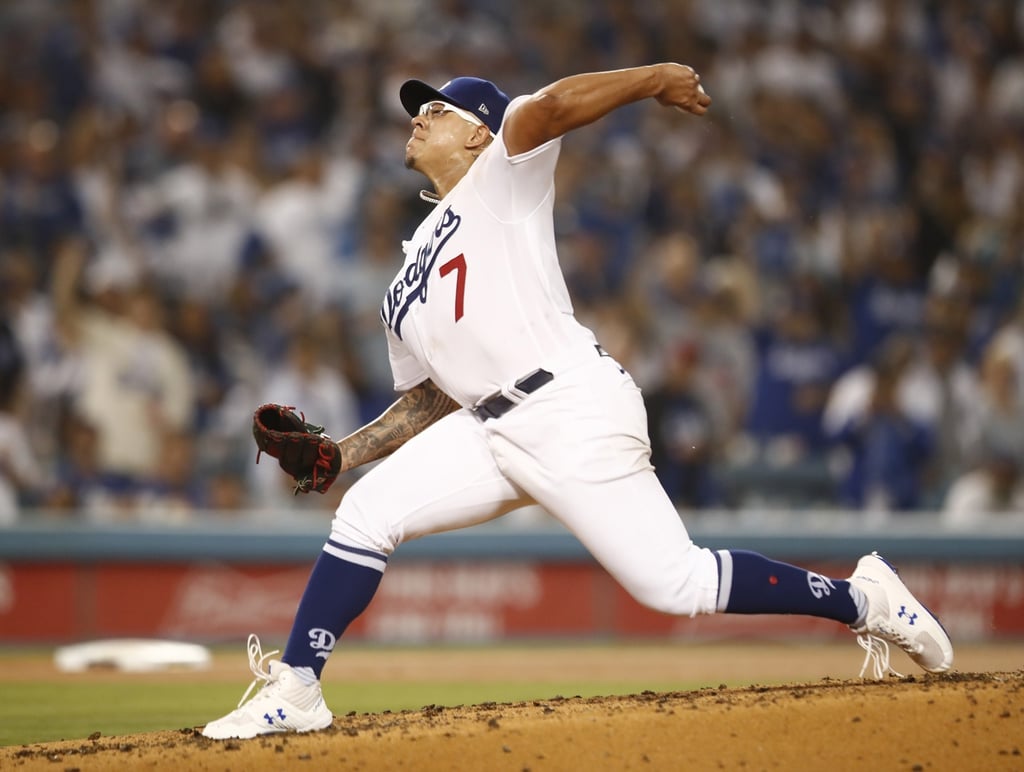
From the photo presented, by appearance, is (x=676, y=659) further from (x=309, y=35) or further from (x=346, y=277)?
(x=309, y=35)

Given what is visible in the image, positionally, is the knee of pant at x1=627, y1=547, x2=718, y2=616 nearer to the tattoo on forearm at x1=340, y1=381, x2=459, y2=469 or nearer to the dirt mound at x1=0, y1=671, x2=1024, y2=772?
the dirt mound at x1=0, y1=671, x2=1024, y2=772

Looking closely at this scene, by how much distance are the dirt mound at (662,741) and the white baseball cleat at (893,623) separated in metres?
0.22

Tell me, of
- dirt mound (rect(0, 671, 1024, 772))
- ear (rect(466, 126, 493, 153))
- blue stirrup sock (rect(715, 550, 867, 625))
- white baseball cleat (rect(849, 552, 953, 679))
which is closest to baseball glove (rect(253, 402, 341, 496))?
dirt mound (rect(0, 671, 1024, 772))

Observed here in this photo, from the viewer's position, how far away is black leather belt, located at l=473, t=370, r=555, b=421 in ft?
13.2

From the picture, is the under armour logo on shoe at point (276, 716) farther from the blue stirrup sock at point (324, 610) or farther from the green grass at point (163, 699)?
the green grass at point (163, 699)

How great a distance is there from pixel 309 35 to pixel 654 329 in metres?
4.02

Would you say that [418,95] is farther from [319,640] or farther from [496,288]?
[319,640]

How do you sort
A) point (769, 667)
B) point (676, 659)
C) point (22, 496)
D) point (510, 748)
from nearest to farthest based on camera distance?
point (510, 748) → point (769, 667) → point (676, 659) → point (22, 496)

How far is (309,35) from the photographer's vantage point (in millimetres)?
11578

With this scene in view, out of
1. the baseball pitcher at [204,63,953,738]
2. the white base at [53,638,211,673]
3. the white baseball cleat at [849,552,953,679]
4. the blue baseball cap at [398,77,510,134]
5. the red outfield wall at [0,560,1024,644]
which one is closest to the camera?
the baseball pitcher at [204,63,953,738]

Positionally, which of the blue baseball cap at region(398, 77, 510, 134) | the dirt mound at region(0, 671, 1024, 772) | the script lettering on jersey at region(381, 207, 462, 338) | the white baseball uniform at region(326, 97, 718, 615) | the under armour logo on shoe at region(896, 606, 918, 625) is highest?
the blue baseball cap at region(398, 77, 510, 134)

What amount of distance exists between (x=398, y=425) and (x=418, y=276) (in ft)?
1.86

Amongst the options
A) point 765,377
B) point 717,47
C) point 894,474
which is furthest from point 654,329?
point 717,47

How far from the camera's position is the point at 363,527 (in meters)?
4.02
